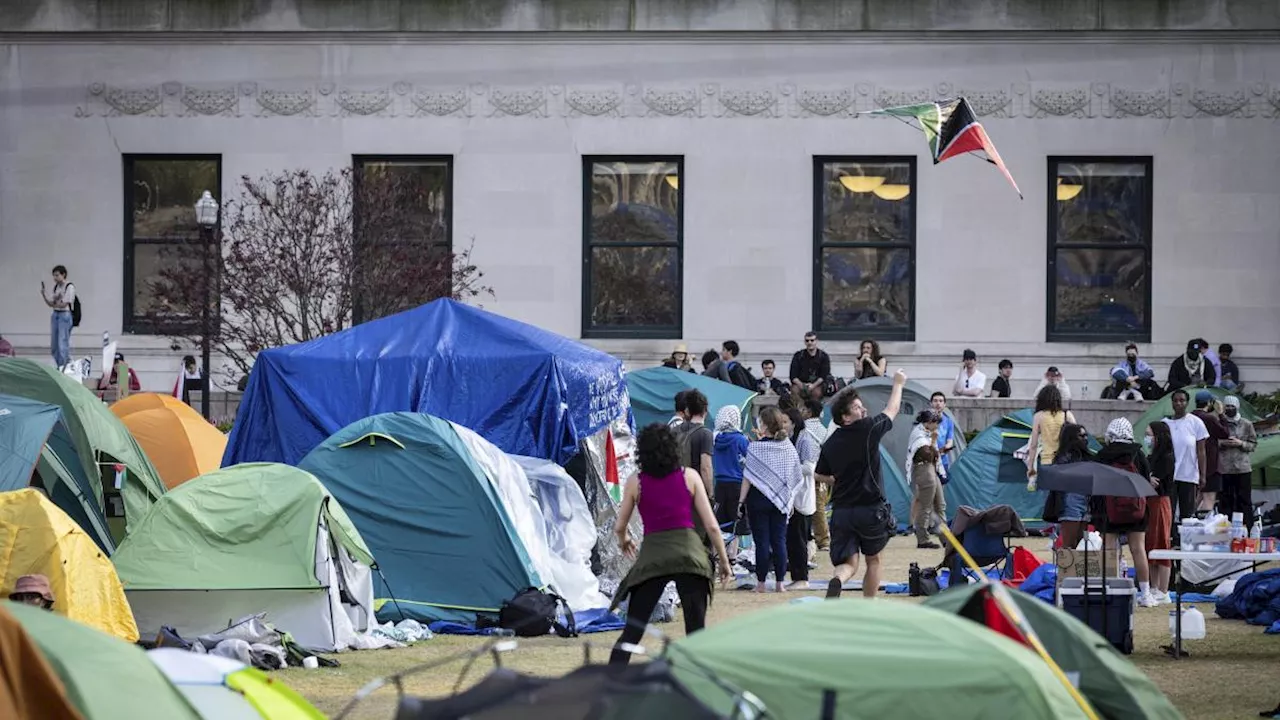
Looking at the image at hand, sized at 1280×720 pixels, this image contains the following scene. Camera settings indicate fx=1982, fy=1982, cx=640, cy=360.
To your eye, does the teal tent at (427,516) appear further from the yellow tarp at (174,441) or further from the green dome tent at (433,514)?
the yellow tarp at (174,441)

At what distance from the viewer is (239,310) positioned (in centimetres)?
2583

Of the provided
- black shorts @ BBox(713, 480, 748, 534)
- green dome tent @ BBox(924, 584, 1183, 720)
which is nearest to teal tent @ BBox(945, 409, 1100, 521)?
black shorts @ BBox(713, 480, 748, 534)

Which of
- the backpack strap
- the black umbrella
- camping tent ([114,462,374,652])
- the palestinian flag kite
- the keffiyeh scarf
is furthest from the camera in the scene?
the palestinian flag kite

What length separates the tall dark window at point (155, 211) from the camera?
32594 millimetres

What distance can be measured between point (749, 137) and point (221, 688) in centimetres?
2470

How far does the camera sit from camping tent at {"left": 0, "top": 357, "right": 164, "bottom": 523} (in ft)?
56.4

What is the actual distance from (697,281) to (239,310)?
8.78 meters

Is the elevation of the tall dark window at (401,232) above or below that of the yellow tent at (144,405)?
above

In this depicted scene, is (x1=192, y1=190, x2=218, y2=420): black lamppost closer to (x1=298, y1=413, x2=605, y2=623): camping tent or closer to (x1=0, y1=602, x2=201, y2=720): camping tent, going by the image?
(x1=298, y1=413, x2=605, y2=623): camping tent

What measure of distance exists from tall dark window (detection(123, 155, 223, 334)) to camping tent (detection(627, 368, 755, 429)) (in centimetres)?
1005

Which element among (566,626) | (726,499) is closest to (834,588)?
(566,626)

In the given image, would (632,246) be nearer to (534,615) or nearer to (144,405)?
(144,405)

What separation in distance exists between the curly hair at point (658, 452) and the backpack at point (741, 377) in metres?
16.9

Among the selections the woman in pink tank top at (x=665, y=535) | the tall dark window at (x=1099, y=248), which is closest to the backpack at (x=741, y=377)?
the tall dark window at (x=1099, y=248)
